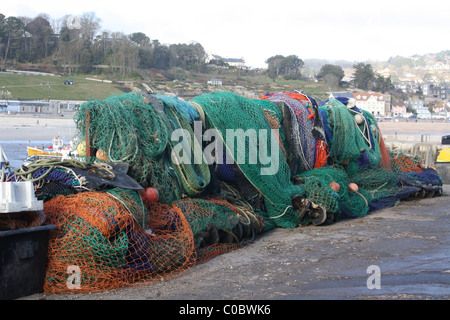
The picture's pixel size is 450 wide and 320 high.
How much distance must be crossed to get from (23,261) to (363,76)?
111m

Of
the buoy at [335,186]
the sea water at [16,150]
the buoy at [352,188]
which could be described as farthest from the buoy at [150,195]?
the sea water at [16,150]

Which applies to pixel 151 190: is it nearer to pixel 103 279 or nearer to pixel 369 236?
pixel 103 279

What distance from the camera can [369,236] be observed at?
700 cm

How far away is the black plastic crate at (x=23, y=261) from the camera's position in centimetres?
436

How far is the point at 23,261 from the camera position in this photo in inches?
177

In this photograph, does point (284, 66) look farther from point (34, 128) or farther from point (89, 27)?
point (34, 128)

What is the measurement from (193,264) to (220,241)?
2.55 feet

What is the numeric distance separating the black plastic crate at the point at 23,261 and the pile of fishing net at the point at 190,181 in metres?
0.12

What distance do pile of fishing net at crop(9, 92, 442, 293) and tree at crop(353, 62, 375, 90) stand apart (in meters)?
103

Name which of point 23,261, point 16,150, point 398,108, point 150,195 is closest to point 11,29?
point 16,150

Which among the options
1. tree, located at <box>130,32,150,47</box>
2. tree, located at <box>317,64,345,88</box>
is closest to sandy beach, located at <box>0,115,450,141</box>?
tree, located at <box>130,32,150,47</box>

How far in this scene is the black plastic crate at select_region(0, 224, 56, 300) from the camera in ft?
14.3
